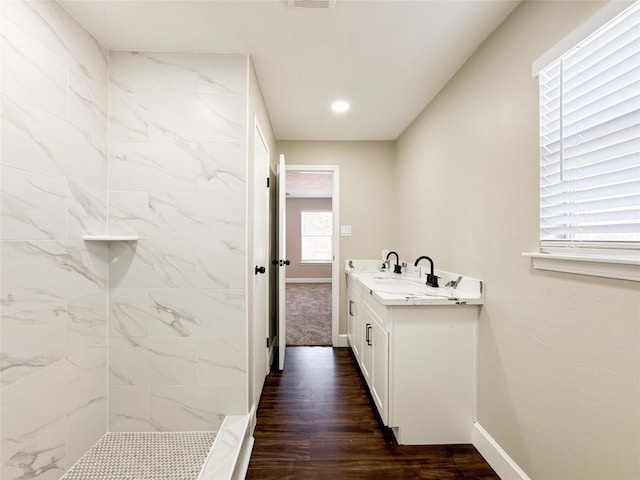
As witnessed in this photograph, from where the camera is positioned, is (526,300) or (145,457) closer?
(526,300)

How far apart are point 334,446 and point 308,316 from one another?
2.70 meters

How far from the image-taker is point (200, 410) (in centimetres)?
165

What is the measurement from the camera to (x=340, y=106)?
7.69 feet

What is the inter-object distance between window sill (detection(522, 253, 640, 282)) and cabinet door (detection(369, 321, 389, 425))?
0.87 metres

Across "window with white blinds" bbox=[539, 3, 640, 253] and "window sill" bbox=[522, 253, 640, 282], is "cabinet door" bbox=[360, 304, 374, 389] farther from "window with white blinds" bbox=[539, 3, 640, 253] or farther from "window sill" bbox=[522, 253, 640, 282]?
"window with white blinds" bbox=[539, 3, 640, 253]

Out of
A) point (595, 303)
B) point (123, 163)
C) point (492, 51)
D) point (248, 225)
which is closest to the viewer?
point (595, 303)

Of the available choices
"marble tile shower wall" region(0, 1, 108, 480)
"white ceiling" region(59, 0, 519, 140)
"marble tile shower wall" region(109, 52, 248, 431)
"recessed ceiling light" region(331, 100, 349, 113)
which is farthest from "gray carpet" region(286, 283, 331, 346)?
"white ceiling" region(59, 0, 519, 140)

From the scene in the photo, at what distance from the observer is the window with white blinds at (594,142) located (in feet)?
2.94

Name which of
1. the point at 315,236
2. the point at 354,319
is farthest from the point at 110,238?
the point at 315,236

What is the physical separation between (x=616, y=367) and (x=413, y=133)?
2273mm

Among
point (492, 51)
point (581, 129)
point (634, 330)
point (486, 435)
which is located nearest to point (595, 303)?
point (634, 330)

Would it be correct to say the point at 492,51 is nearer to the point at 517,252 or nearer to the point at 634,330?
the point at 517,252

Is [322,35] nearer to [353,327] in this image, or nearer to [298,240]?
[353,327]

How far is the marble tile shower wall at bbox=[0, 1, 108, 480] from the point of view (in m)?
1.10
